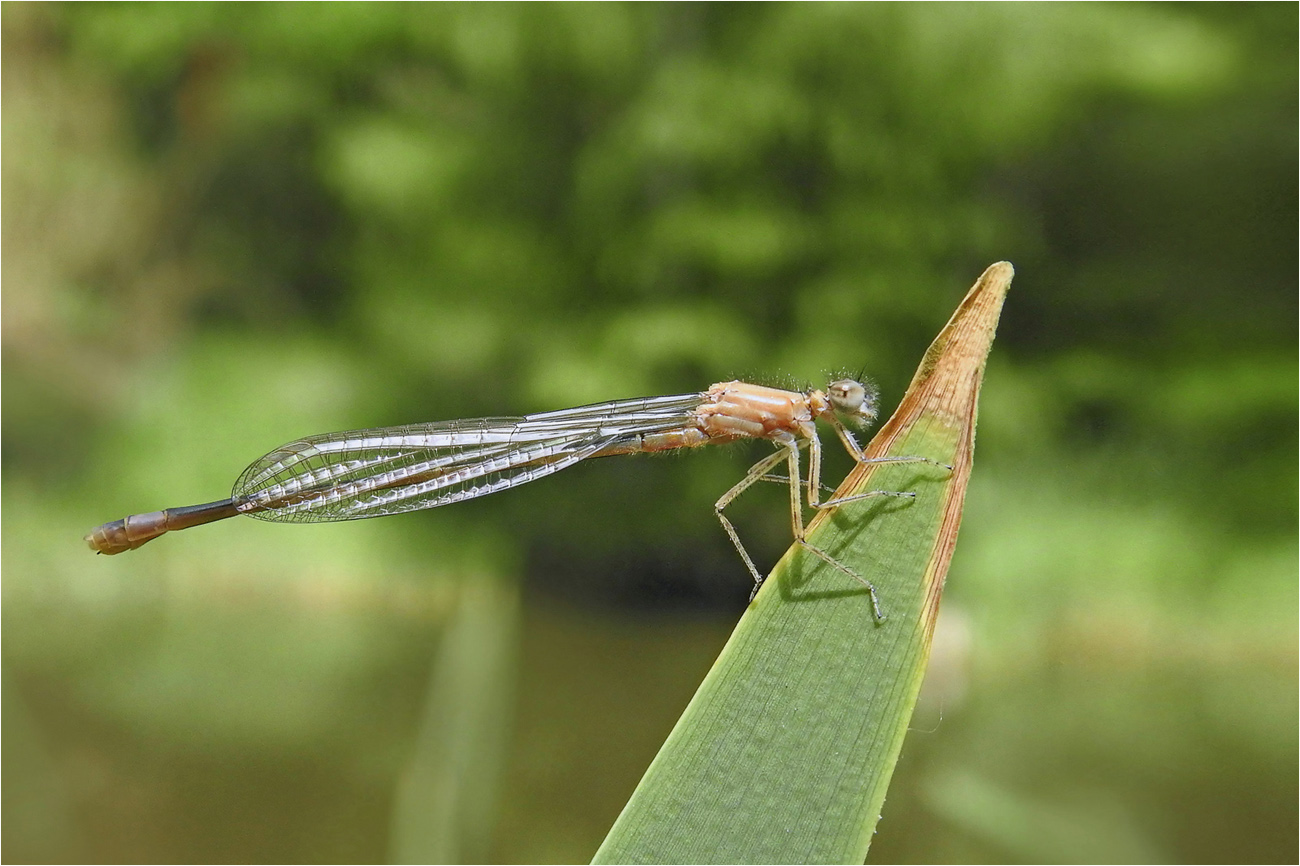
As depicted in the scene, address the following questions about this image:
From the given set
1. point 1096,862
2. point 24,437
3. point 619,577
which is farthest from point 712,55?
point 24,437

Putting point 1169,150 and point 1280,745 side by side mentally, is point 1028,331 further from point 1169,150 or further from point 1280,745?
point 1280,745

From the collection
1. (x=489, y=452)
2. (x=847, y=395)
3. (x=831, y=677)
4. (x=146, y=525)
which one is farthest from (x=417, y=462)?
(x=831, y=677)

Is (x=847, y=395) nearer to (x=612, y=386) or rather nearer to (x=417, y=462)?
(x=417, y=462)

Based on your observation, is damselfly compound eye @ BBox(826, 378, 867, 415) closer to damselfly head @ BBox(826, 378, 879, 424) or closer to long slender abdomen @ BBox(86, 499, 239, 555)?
damselfly head @ BBox(826, 378, 879, 424)

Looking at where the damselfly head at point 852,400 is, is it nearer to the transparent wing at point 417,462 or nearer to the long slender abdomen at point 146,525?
the transparent wing at point 417,462

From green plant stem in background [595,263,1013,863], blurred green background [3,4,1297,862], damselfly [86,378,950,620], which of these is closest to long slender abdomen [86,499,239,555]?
damselfly [86,378,950,620]

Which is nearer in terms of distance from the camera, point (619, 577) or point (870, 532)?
point (870, 532)
